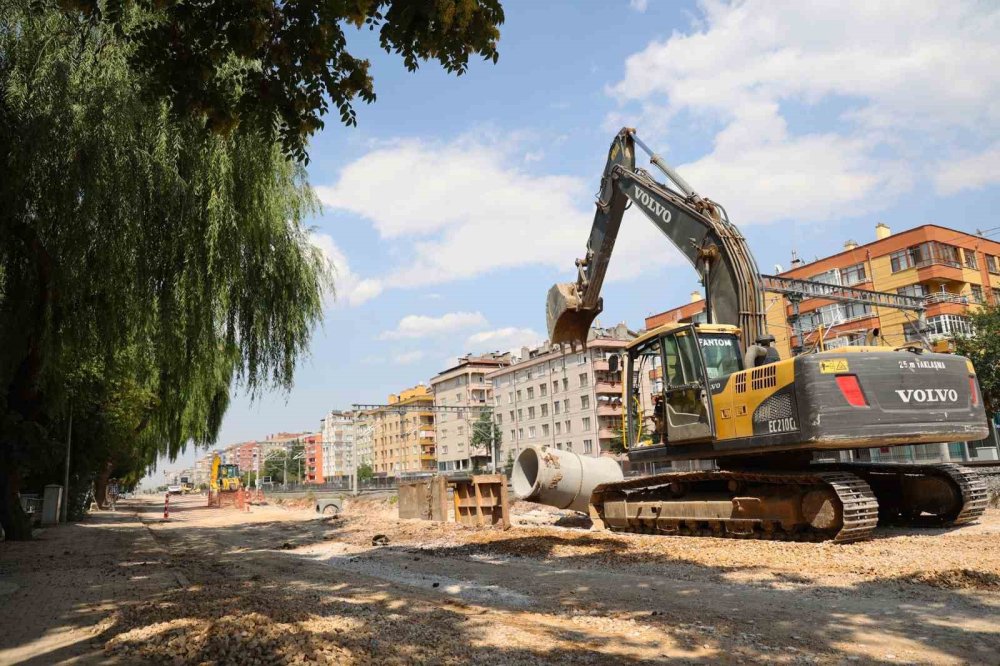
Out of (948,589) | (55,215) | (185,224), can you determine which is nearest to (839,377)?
(948,589)

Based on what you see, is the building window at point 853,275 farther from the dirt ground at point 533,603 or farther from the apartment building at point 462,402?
the apartment building at point 462,402

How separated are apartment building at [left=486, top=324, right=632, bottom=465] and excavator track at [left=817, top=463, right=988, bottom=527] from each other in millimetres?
50438

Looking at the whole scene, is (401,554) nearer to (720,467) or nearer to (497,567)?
(497,567)

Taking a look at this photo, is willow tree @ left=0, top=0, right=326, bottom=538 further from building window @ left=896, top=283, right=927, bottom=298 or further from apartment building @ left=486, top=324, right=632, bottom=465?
apartment building @ left=486, top=324, right=632, bottom=465

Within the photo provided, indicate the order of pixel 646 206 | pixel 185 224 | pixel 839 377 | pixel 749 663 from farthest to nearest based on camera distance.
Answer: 1. pixel 646 206
2. pixel 185 224
3. pixel 839 377
4. pixel 749 663

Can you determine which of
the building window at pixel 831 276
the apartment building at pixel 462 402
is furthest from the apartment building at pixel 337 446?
the building window at pixel 831 276

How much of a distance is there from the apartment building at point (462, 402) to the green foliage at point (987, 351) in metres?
69.4

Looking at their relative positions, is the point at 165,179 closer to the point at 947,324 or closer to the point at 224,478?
the point at 947,324

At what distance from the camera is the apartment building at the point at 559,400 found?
2817 inches

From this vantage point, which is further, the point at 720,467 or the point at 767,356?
the point at 720,467

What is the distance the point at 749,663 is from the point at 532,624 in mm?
1874

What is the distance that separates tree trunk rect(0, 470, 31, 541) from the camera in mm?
14555

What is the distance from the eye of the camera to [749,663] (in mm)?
4680

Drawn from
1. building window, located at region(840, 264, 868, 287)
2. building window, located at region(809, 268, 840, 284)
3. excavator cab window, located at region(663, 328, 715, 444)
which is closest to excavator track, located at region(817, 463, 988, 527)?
excavator cab window, located at region(663, 328, 715, 444)
